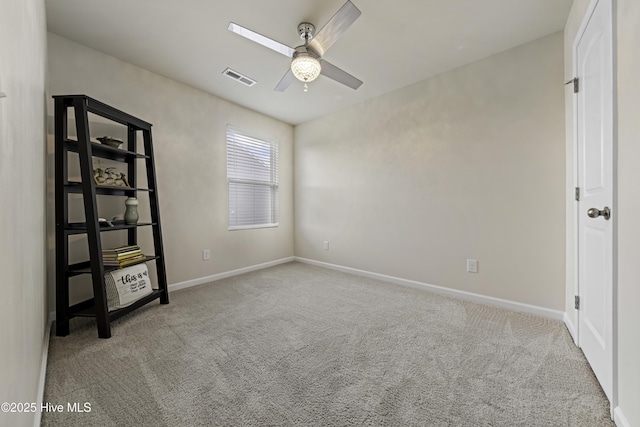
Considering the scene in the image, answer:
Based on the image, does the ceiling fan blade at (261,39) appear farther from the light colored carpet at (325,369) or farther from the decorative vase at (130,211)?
the light colored carpet at (325,369)

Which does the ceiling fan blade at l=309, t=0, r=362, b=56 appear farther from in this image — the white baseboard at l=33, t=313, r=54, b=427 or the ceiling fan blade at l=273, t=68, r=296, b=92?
the white baseboard at l=33, t=313, r=54, b=427

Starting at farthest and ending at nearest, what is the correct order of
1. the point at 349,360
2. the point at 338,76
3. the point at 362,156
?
1. the point at 362,156
2. the point at 338,76
3. the point at 349,360

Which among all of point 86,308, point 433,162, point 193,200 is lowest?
point 86,308

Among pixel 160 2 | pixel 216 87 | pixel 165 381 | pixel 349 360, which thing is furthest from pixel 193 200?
pixel 349 360

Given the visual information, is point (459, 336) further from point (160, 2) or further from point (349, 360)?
point (160, 2)

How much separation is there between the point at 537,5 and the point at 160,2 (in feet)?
8.97

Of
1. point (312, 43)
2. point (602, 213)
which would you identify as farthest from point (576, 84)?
point (312, 43)

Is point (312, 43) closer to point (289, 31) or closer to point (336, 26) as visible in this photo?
point (336, 26)

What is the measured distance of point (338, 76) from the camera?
92.9 inches

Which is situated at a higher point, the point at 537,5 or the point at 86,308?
the point at 537,5
